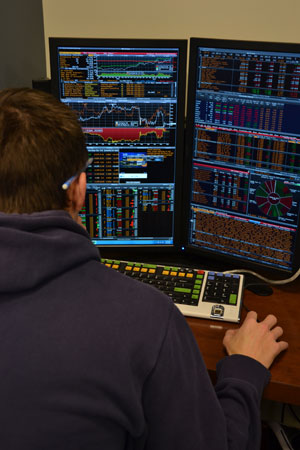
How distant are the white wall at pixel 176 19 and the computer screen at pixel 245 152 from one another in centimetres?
66

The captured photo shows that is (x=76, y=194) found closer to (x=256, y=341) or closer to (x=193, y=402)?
(x=193, y=402)

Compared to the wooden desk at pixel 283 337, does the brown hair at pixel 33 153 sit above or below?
above

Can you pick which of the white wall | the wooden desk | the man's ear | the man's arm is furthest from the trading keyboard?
the white wall

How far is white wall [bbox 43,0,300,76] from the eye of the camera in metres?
2.00

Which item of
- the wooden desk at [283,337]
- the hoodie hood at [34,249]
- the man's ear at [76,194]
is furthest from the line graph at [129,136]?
the hoodie hood at [34,249]

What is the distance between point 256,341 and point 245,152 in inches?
20.6

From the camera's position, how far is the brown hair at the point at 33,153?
0.82 m

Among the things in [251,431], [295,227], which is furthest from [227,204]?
[251,431]

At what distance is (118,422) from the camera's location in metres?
0.82

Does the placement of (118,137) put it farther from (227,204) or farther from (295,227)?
(295,227)

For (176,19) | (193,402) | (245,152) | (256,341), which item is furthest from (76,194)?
(176,19)

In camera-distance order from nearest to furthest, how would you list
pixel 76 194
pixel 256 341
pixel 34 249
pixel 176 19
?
pixel 34 249 < pixel 76 194 < pixel 256 341 < pixel 176 19

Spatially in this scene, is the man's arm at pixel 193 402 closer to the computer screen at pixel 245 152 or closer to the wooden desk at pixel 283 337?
the wooden desk at pixel 283 337

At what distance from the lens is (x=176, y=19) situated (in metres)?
2.06
